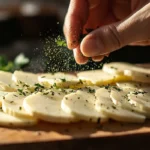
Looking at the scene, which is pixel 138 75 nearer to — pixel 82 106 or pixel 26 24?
pixel 82 106

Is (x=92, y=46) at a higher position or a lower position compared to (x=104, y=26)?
lower

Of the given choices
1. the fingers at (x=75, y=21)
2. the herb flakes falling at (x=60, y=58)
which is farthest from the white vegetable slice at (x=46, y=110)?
the herb flakes falling at (x=60, y=58)

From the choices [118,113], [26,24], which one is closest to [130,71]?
[118,113]

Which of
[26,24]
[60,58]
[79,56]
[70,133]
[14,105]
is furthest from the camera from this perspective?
[26,24]

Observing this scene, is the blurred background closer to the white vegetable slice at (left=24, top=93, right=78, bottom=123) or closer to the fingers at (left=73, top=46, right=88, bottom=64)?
the fingers at (left=73, top=46, right=88, bottom=64)

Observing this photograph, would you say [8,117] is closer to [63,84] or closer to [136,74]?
[63,84]

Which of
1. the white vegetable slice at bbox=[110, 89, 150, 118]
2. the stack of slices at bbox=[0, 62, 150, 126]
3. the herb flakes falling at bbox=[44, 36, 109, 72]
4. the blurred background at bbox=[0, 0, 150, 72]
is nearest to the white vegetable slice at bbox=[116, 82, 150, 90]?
the stack of slices at bbox=[0, 62, 150, 126]

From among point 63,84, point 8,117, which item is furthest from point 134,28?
point 8,117
